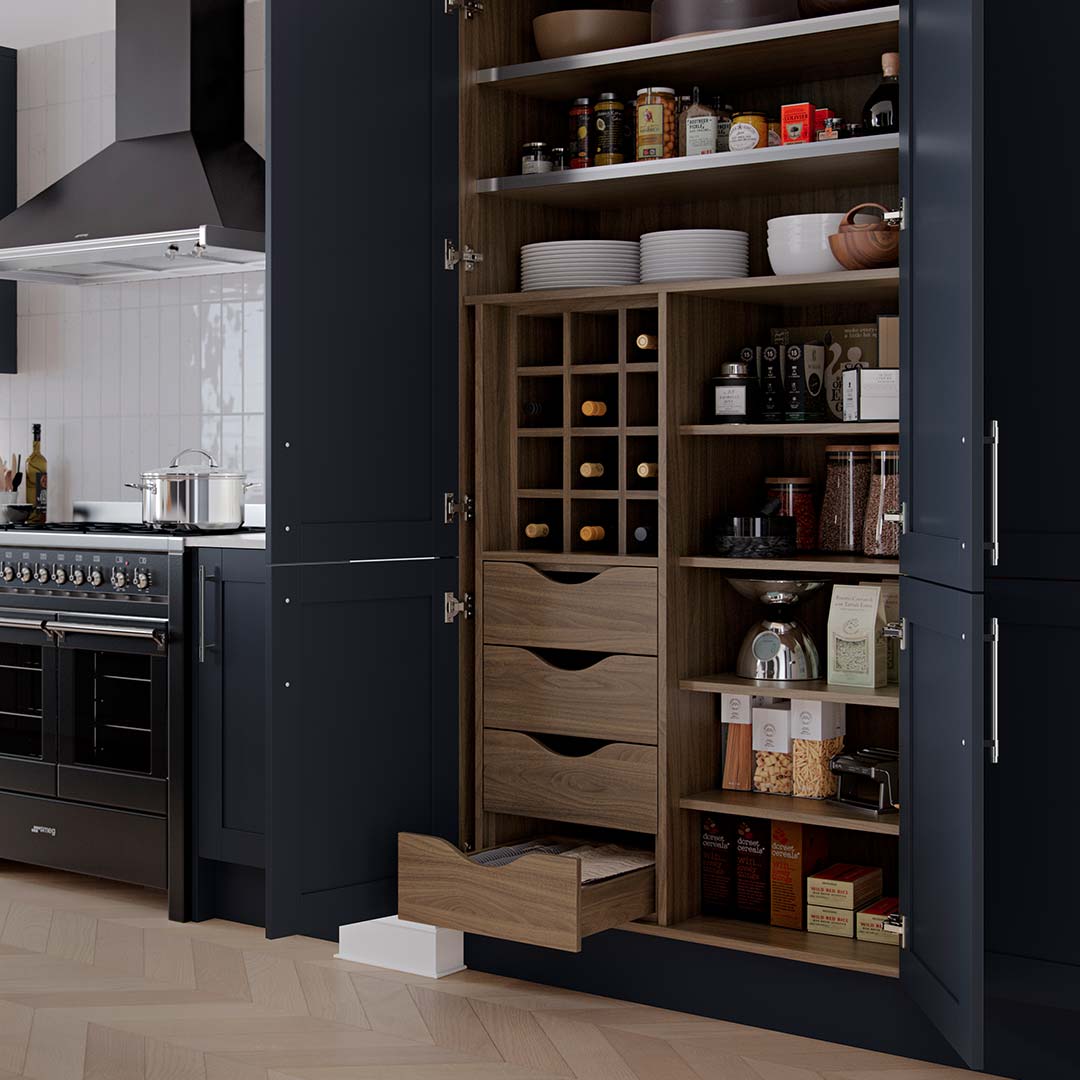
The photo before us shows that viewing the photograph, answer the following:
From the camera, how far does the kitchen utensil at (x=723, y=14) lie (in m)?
3.14

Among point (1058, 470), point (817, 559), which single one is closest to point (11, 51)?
point (817, 559)

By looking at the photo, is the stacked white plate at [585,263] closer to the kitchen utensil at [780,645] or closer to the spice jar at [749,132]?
the spice jar at [749,132]

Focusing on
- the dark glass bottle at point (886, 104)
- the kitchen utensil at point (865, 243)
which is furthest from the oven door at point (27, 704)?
the dark glass bottle at point (886, 104)

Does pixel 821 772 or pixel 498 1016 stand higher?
pixel 821 772

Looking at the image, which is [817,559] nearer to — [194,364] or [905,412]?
[905,412]

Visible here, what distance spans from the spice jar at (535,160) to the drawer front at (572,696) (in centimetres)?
107

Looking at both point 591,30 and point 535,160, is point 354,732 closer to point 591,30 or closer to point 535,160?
point 535,160

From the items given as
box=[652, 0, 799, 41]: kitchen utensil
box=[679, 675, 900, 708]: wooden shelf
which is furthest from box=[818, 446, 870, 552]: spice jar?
box=[652, 0, 799, 41]: kitchen utensil

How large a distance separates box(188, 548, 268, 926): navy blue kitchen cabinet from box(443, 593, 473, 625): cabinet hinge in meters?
0.55

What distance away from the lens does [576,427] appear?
3.40m

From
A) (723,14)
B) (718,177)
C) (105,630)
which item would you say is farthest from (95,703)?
(723,14)

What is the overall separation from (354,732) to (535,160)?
133 centimetres

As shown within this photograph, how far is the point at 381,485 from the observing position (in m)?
3.20

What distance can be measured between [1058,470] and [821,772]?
88 centimetres
